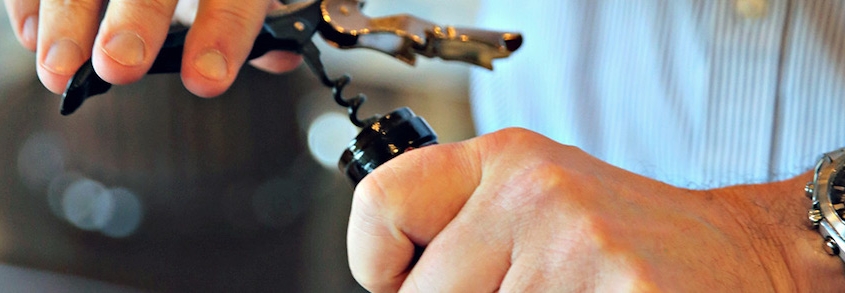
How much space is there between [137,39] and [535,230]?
0.92ft

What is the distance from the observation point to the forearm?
1.77 ft

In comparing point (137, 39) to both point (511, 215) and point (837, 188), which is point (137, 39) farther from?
point (837, 188)

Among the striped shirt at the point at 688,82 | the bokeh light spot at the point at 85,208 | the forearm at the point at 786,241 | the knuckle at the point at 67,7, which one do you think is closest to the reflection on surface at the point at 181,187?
the bokeh light spot at the point at 85,208

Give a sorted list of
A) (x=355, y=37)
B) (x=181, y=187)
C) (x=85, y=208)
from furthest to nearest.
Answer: (x=181, y=187), (x=85, y=208), (x=355, y=37)

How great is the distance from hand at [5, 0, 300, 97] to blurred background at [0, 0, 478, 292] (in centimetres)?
101

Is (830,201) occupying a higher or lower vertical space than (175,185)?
higher

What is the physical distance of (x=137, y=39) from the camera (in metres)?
0.53

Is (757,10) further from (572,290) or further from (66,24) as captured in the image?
(66,24)

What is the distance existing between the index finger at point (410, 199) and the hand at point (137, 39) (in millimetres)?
139

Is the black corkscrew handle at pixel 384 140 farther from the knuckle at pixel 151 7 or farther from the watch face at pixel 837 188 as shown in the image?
the watch face at pixel 837 188

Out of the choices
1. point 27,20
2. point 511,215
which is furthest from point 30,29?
point 511,215

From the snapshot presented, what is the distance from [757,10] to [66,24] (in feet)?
1.86

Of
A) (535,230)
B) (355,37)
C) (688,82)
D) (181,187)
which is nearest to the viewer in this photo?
(535,230)

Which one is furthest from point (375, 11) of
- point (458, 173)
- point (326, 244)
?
point (458, 173)
